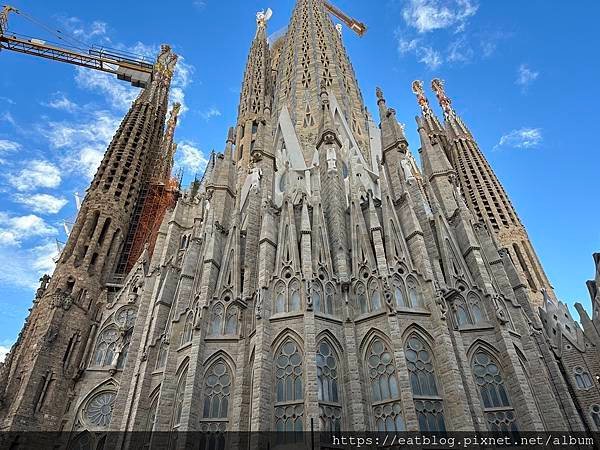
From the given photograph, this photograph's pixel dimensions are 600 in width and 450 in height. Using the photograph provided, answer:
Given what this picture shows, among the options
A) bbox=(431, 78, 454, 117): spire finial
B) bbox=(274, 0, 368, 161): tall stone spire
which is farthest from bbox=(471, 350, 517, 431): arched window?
bbox=(431, 78, 454, 117): spire finial

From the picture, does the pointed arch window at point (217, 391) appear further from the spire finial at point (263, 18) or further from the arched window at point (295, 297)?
the spire finial at point (263, 18)

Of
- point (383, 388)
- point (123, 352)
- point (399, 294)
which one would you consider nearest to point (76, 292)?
point (123, 352)

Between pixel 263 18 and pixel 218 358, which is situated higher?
pixel 263 18

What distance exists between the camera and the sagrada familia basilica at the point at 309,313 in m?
14.0

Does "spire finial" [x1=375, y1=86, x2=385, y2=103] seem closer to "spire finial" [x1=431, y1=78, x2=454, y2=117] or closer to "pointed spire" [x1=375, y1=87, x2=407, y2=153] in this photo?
"pointed spire" [x1=375, y1=87, x2=407, y2=153]

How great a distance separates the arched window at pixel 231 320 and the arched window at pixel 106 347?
32.5ft

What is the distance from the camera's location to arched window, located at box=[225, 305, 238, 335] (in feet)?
53.0

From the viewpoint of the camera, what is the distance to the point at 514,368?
14.2 metres

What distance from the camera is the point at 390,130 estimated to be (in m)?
A: 24.1

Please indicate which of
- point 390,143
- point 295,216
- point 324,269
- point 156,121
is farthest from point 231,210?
point 156,121

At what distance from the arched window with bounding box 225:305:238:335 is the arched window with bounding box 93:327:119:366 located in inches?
390

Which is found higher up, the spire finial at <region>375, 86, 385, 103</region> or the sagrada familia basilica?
the spire finial at <region>375, 86, 385, 103</region>

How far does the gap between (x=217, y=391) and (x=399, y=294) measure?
23.2 ft

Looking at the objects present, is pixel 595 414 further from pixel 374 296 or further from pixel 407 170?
pixel 407 170
